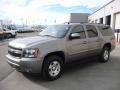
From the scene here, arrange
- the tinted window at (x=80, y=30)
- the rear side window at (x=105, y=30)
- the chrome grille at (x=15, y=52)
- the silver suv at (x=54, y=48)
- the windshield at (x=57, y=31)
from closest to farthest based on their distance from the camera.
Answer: the silver suv at (x=54, y=48) → the chrome grille at (x=15, y=52) → the windshield at (x=57, y=31) → the tinted window at (x=80, y=30) → the rear side window at (x=105, y=30)

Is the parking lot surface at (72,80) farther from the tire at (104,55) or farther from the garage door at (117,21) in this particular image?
the garage door at (117,21)

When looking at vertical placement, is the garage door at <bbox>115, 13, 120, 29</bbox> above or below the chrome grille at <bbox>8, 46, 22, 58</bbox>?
above

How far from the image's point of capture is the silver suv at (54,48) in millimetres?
5734

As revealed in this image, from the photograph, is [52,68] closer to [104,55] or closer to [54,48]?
[54,48]

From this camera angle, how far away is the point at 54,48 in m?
6.17

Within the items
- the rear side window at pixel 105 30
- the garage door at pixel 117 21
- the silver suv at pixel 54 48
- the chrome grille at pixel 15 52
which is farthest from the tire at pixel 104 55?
the garage door at pixel 117 21

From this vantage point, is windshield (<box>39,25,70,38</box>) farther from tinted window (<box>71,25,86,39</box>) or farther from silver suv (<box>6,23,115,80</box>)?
tinted window (<box>71,25,86,39</box>)

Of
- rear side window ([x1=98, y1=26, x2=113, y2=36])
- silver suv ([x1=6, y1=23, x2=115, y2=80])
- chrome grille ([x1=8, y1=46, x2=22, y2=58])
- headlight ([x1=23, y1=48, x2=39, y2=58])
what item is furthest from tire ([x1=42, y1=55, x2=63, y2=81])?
rear side window ([x1=98, y1=26, x2=113, y2=36])

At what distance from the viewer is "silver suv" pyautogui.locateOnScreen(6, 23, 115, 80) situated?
5.73m

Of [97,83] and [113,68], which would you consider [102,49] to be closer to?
[113,68]

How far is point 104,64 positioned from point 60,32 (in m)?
3.02

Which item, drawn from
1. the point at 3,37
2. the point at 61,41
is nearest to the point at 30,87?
the point at 61,41

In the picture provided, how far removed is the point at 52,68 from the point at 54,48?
0.66 m

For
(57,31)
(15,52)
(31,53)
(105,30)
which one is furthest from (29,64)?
(105,30)
